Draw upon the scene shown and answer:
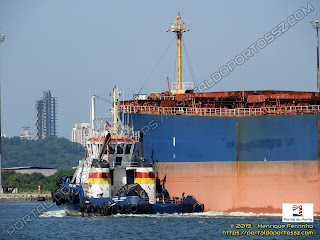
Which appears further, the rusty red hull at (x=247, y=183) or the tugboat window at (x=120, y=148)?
the tugboat window at (x=120, y=148)

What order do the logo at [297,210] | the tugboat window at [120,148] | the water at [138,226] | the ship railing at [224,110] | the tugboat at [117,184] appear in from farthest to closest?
the tugboat window at [120,148], the ship railing at [224,110], the logo at [297,210], the tugboat at [117,184], the water at [138,226]

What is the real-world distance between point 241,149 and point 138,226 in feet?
30.7

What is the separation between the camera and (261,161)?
52344 mm

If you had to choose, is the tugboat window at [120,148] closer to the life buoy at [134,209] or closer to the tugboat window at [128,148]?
the tugboat window at [128,148]

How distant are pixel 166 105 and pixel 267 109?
6887 mm

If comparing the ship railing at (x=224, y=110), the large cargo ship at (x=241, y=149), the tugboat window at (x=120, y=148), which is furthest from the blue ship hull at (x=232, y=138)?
the tugboat window at (x=120, y=148)

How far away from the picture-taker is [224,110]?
5572 cm

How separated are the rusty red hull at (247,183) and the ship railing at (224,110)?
326 cm

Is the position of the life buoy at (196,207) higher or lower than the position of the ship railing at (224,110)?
lower

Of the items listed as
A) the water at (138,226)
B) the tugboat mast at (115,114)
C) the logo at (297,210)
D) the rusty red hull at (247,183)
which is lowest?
the water at (138,226)

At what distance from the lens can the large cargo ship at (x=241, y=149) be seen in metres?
51.7

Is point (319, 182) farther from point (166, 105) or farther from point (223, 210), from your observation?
point (166, 105)

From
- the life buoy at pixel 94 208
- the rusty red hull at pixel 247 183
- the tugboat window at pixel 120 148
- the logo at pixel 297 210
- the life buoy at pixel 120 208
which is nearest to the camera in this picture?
the life buoy at pixel 120 208

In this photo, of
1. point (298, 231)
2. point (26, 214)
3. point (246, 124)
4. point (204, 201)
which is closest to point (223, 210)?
point (204, 201)
